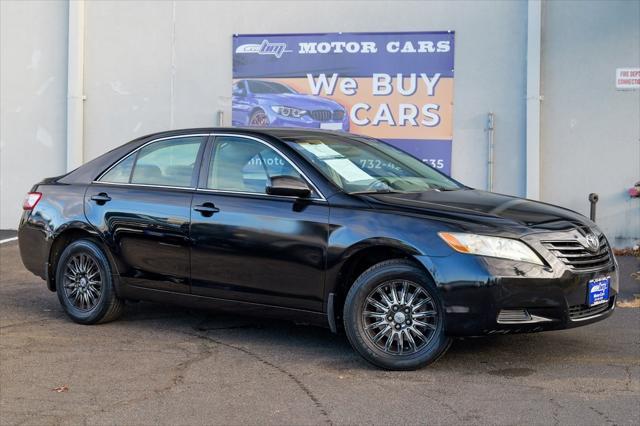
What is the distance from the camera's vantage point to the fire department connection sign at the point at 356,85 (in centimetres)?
1212

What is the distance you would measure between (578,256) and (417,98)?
6537mm

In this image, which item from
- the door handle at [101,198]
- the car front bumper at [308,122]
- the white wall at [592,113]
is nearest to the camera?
the door handle at [101,198]

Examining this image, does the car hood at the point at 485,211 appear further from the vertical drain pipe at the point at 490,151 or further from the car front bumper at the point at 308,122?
the car front bumper at the point at 308,122

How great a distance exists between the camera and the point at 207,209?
6.68m

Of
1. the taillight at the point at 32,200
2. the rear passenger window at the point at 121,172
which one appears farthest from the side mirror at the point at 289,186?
the taillight at the point at 32,200

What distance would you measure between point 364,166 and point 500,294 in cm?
162

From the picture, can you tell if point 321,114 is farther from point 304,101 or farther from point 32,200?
point 32,200

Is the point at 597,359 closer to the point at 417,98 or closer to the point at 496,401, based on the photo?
the point at 496,401

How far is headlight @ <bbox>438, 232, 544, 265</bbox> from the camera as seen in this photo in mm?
5633

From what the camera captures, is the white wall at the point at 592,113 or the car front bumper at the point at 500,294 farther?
the white wall at the point at 592,113

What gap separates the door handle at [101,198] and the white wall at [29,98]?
6410 mm

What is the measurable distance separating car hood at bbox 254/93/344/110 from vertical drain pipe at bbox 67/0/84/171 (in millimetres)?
2906

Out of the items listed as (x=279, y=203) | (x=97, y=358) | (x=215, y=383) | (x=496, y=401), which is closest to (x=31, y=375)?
(x=97, y=358)

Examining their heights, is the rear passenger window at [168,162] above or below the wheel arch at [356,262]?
above
